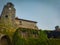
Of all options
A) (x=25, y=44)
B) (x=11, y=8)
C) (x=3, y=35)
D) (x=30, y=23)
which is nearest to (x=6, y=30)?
(x=3, y=35)

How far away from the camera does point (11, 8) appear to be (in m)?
52.5

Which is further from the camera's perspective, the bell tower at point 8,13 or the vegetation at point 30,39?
the bell tower at point 8,13

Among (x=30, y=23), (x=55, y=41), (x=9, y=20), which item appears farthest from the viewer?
(x=30, y=23)

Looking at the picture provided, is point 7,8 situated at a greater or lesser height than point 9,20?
greater

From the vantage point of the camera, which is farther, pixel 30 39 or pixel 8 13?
pixel 8 13

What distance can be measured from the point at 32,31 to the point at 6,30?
9028 mm

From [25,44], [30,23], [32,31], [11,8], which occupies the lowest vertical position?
[25,44]

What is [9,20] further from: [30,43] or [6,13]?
[30,43]

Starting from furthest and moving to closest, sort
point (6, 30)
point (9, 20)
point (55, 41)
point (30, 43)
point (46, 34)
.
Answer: point (9, 20)
point (6, 30)
point (46, 34)
point (30, 43)
point (55, 41)

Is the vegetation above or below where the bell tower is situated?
below

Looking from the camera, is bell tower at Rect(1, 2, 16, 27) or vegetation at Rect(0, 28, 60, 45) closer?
vegetation at Rect(0, 28, 60, 45)

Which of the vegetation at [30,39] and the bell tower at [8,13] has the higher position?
the bell tower at [8,13]

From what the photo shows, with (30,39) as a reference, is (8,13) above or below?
above

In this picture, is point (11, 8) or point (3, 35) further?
point (11, 8)
